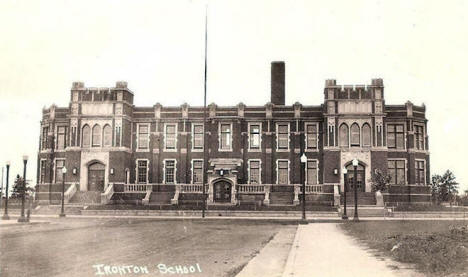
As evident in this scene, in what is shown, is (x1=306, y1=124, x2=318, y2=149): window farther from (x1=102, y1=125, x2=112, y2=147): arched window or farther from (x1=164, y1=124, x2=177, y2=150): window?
(x1=102, y1=125, x2=112, y2=147): arched window

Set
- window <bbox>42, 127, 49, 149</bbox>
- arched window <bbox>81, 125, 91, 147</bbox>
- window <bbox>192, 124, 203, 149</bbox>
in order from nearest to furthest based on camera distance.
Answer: arched window <bbox>81, 125, 91, 147</bbox>, window <bbox>192, 124, 203, 149</bbox>, window <bbox>42, 127, 49, 149</bbox>

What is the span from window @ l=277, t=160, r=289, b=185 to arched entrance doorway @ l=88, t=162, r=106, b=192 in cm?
1545

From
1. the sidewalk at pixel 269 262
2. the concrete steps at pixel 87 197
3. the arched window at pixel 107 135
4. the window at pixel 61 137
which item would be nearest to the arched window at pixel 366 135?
the arched window at pixel 107 135

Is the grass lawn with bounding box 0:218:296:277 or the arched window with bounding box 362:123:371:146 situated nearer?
the grass lawn with bounding box 0:218:296:277

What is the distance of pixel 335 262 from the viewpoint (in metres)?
11.7

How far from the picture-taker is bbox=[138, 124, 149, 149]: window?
165 feet

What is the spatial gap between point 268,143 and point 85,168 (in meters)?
16.2

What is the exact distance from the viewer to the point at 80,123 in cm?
4828

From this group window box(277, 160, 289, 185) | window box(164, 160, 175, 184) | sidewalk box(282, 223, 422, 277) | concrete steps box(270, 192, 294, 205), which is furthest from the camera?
window box(164, 160, 175, 184)

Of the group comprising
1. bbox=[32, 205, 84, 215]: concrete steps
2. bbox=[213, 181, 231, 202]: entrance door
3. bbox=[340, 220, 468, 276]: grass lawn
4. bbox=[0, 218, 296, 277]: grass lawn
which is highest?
bbox=[213, 181, 231, 202]: entrance door

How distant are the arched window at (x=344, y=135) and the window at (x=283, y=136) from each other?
16.5 feet

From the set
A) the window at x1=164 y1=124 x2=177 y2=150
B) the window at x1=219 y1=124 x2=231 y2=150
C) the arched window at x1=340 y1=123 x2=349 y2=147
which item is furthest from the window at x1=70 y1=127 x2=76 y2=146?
the arched window at x1=340 y1=123 x2=349 y2=147

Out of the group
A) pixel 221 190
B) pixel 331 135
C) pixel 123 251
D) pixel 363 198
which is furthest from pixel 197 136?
pixel 123 251

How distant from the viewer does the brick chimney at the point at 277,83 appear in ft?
169
